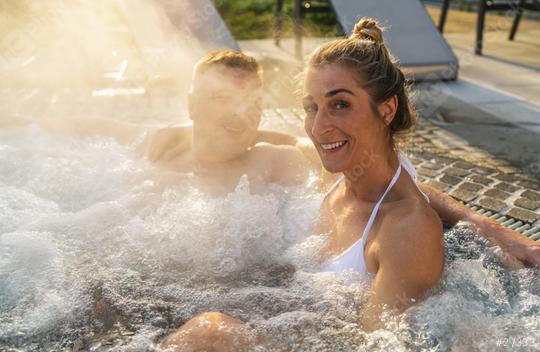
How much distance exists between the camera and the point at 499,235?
2.74 meters

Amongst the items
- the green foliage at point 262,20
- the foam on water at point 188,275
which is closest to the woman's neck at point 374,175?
the foam on water at point 188,275

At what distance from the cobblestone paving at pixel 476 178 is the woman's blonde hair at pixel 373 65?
67cm

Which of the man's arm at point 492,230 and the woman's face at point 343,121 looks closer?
the woman's face at point 343,121

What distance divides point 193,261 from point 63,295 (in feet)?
2.27

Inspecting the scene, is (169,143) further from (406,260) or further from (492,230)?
(406,260)

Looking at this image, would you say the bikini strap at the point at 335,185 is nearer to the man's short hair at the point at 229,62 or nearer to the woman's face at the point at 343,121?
the woman's face at the point at 343,121

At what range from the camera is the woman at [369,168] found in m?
2.07

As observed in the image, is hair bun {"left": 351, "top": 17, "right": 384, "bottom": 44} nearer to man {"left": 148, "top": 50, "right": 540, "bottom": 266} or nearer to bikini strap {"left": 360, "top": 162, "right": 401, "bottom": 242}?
bikini strap {"left": 360, "top": 162, "right": 401, "bottom": 242}

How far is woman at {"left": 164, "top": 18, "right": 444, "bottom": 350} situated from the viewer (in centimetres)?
207

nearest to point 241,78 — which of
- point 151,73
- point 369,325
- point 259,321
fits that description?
point 259,321

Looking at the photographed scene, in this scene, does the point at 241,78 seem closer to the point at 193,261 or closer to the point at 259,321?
the point at 193,261

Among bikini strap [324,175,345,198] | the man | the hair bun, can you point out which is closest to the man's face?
the man

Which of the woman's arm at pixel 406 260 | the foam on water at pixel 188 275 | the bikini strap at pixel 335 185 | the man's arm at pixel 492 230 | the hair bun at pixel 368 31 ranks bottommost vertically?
the foam on water at pixel 188 275

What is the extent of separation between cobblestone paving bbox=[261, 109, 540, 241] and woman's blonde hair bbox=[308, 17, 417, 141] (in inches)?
26.5
